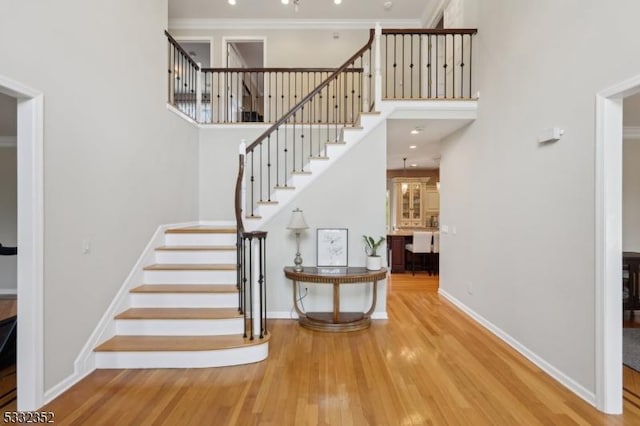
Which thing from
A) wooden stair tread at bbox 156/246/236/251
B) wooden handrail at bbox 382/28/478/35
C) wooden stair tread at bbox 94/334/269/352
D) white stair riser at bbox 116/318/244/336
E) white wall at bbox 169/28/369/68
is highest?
white wall at bbox 169/28/369/68

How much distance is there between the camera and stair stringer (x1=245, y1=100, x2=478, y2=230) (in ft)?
13.9

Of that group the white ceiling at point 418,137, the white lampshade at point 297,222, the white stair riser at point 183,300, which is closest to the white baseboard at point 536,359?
the white lampshade at point 297,222

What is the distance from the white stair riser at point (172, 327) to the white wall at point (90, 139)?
0.30 meters

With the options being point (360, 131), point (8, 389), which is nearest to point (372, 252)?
point (360, 131)

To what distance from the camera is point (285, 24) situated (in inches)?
266

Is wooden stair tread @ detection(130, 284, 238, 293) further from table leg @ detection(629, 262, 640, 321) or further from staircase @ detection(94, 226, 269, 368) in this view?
table leg @ detection(629, 262, 640, 321)

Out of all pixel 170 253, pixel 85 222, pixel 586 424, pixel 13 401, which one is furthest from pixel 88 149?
pixel 586 424

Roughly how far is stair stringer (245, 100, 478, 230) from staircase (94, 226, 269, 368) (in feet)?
2.40

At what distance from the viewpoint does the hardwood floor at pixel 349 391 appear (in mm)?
2211

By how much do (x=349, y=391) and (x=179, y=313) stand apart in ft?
6.11

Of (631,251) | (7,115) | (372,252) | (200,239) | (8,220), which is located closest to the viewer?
(7,115)

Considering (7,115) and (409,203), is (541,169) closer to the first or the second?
(7,115)

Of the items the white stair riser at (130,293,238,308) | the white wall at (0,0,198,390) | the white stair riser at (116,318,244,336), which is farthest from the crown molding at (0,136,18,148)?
the white stair riser at (116,318,244,336)

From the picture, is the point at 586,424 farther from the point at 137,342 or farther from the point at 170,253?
the point at 170,253
